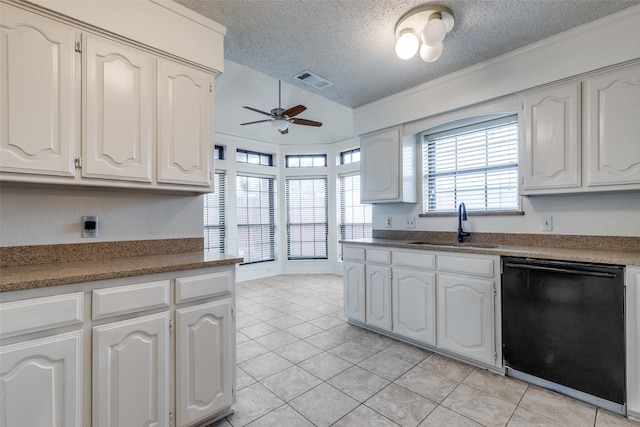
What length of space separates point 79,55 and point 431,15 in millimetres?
2121

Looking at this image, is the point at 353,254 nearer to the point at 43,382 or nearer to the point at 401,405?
the point at 401,405

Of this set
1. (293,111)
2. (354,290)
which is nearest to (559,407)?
(354,290)

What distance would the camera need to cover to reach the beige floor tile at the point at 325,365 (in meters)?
2.33

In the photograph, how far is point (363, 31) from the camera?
2.21 metres

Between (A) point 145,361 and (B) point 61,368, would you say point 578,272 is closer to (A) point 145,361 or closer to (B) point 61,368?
(A) point 145,361

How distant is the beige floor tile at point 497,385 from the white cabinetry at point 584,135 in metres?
1.45

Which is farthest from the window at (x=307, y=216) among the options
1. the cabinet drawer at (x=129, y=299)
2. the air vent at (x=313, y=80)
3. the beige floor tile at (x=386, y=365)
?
the cabinet drawer at (x=129, y=299)

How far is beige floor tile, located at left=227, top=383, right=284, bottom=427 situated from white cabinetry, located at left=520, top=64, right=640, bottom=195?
2.51 meters

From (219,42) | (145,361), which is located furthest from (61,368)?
(219,42)

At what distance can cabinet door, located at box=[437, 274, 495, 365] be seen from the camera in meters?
→ 2.31

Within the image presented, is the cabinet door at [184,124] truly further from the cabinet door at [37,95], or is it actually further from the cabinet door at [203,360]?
the cabinet door at [203,360]

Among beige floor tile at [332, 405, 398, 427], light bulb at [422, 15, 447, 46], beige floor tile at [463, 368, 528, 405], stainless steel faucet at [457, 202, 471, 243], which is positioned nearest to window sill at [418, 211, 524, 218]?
stainless steel faucet at [457, 202, 471, 243]

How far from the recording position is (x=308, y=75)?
9.35 ft

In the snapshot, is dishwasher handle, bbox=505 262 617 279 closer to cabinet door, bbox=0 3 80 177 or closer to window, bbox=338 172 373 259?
cabinet door, bbox=0 3 80 177
